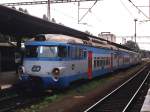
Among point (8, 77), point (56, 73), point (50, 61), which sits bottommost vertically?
point (8, 77)

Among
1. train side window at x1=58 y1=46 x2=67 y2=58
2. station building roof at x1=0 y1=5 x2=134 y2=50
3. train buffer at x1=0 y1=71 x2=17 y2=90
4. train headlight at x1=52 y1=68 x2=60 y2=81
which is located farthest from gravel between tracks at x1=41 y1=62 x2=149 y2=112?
train buffer at x1=0 y1=71 x2=17 y2=90

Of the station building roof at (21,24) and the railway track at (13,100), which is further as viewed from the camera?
the station building roof at (21,24)

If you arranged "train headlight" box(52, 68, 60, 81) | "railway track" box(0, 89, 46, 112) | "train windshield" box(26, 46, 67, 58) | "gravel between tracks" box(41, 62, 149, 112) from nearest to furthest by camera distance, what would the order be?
"railway track" box(0, 89, 46, 112), "gravel between tracks" box(41, 62, 149, 112), "train headlight" box(52, 68, 60, 81), "train windshield" box(26, 46, 67, 58)

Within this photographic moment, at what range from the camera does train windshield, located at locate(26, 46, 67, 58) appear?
20.7 meters

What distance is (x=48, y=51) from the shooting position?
20719mm

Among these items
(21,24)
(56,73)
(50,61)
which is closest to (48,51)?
(50,61)

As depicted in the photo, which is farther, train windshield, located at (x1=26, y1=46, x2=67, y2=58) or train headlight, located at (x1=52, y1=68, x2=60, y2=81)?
train windshield, located at (x1=26, y1=46, x2=67, y2=58)

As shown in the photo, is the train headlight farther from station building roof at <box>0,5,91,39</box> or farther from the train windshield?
station building roof at <box>0,5,91,39</box>

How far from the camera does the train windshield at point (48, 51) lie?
20.7m

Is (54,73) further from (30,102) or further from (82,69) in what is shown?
(82,69)

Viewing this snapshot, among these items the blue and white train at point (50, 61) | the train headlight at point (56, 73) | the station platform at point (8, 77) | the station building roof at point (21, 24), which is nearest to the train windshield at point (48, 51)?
the blue and white train at point (50, 61)

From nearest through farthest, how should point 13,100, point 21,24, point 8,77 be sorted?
point 13,100 < point 21,24 < point 8,77

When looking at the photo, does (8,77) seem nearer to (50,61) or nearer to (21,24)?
(21,24)

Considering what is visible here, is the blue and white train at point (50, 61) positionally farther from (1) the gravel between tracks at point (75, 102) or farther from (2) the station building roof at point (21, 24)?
(2) the station building roof at point (21, 24)
